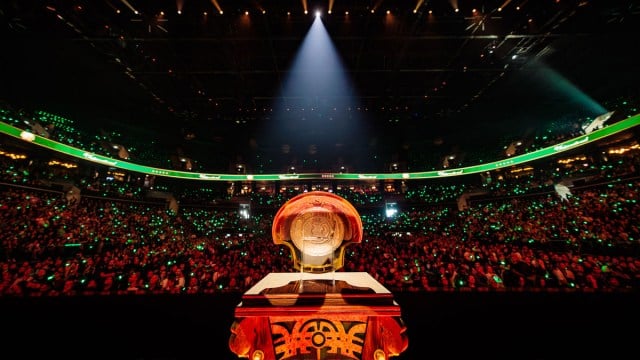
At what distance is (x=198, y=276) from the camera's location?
6941mm


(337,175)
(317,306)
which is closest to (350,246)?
(317,306)

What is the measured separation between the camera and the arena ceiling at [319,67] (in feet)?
26.0

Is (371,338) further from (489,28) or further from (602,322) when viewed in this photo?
(489,28)

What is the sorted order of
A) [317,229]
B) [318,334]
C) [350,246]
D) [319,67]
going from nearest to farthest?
[318,334] → [317,229] → [319,67] → [350,246]

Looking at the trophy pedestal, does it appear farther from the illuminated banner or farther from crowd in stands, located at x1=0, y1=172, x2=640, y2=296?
the illuminated banner

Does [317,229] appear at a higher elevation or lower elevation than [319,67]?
lower

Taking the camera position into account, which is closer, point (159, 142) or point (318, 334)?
point (318, 334)

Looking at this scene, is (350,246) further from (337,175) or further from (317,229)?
(337,175)

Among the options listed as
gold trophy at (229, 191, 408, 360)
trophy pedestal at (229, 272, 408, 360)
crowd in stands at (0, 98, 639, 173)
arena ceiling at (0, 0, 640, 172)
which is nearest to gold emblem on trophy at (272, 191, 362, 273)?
gold trophy at (229, 191, 408, 360)

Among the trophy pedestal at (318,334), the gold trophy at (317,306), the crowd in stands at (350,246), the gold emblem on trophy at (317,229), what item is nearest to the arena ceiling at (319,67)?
the crowd in stands at (350,246)

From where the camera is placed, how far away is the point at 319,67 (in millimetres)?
11180

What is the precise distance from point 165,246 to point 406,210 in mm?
21129

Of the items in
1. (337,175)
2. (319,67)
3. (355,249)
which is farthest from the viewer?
(337,175)

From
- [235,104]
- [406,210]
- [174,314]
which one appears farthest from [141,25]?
[406,210]
